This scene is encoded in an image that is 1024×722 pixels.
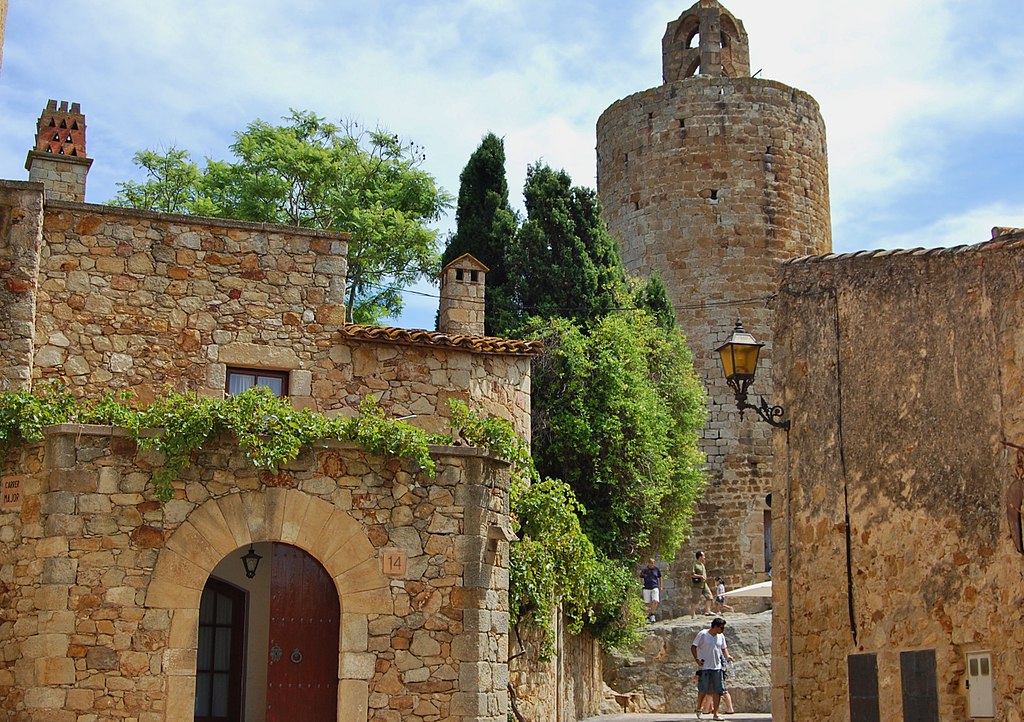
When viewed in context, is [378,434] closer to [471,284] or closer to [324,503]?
[324,503]

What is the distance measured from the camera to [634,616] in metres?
21.7

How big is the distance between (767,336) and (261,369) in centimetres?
1592

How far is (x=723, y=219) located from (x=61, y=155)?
54.2ft

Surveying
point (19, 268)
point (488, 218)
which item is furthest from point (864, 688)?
point (488, 218)

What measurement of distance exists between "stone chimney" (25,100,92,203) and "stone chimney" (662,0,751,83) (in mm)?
17670

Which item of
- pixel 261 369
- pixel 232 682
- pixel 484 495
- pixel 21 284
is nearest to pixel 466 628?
pixel 484 495

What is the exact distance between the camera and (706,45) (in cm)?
3306

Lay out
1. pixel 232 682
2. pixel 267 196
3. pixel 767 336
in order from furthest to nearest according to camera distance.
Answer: pixel 767 336 < pixel 267 196 < pixel 232 682

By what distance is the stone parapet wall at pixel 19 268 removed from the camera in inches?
601

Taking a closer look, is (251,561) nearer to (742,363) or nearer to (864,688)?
(742,363)

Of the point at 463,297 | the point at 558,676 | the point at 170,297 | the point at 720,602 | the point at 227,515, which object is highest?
the point at 463,297

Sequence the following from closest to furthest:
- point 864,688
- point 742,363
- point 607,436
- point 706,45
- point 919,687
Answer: point 919,687 → point 864,688 → point 742,363 → point 607,436 → point 706,45

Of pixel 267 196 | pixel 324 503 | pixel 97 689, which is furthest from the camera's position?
pixel 267 196

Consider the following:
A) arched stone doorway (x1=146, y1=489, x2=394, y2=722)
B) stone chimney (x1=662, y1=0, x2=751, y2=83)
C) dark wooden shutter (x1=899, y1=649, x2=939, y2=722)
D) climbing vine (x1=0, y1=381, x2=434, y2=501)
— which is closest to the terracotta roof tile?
climbing vine (x1=0, y1=381, x2=434, y2=501)
